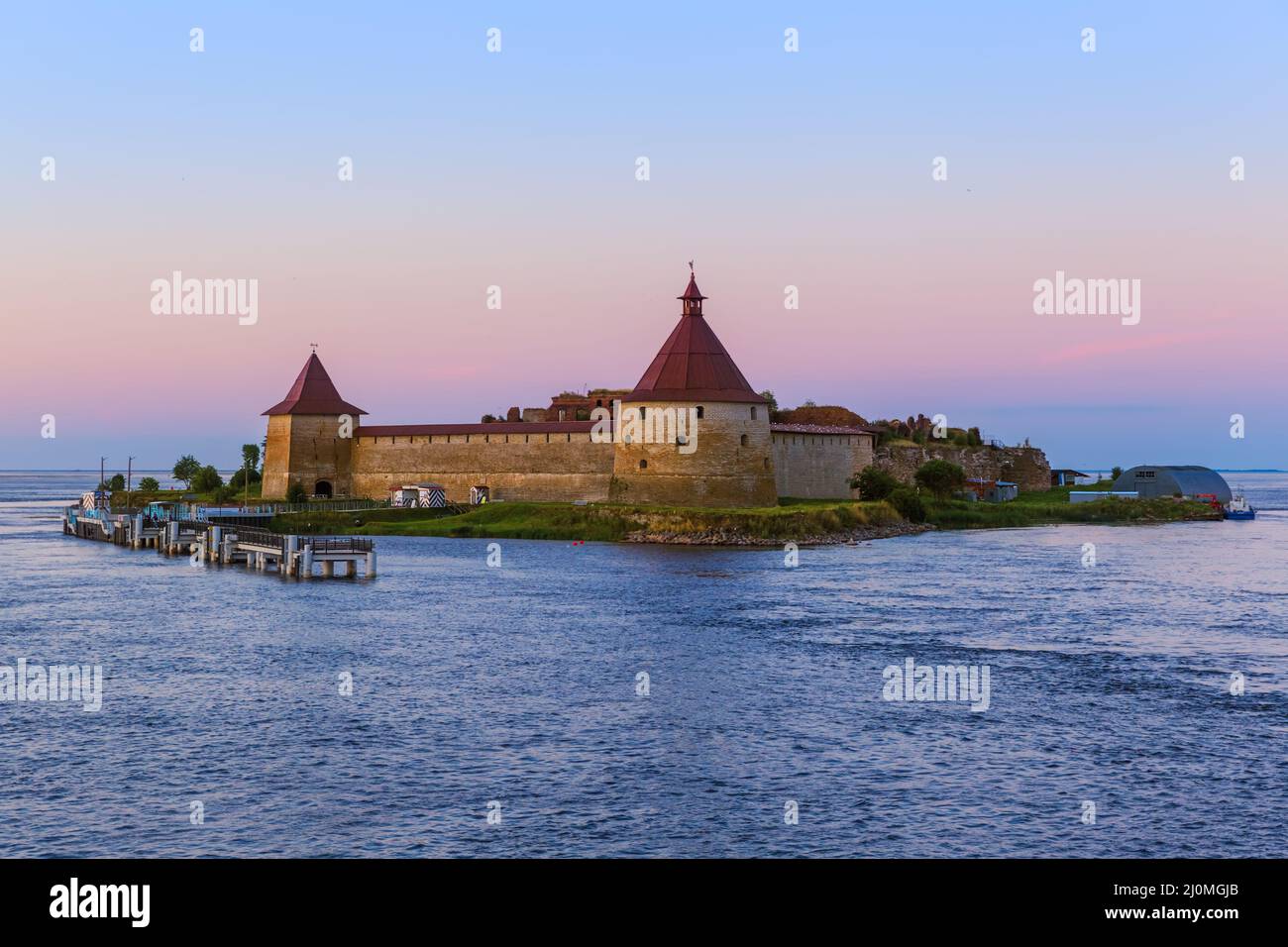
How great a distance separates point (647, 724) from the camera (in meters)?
18.1

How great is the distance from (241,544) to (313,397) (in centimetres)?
2811

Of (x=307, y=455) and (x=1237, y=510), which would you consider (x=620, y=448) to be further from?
(x=1237, y=510)

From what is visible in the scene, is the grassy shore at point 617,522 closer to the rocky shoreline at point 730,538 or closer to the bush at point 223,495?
the rocky shoreline at point 730,538

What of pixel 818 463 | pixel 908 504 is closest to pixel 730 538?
pixel 908 504

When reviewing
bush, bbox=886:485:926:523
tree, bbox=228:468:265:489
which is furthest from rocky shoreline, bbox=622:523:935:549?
tree, bbox=228:468:265:489

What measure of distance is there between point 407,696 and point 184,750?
4395 millimetres

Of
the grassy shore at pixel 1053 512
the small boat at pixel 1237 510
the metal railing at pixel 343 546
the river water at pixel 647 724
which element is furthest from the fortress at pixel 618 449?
the small boat at pixel 1237 510

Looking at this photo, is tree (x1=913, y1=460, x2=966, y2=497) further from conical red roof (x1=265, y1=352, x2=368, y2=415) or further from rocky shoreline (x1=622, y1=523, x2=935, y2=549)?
conical red roof (x1=265, y1=352, x2=368, y2=415)

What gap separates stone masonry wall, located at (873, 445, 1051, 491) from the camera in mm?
78625

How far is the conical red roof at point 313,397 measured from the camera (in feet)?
234

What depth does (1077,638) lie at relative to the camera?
25969mm

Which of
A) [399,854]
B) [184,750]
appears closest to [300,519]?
[184,750]
